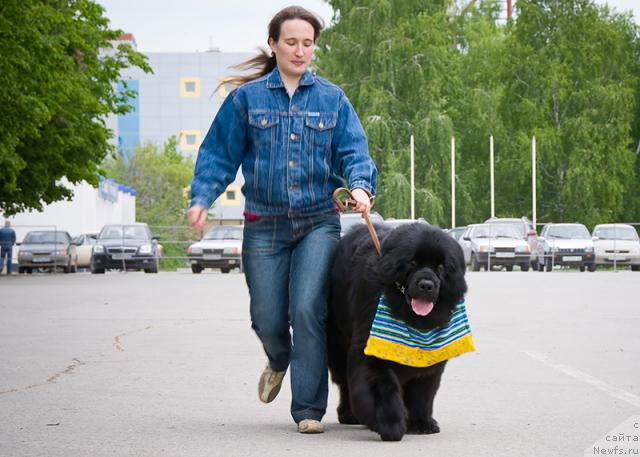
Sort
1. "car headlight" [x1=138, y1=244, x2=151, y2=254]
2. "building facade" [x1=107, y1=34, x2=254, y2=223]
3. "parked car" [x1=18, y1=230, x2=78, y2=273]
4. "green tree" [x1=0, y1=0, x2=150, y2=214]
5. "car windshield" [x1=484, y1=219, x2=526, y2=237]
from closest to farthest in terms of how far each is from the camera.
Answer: "green tree" [x1=0, y1=0, x2=150, y2=214], "car headlight" [x1=138, y1=244, x2=151, y2=254], "parked car" [x1=18, y1=230, x2=78, y2=273], "car windshield" [x1=484, y1=219, x2=526, y2=237], "building facade" [x1=107, y1=34, x2=254, y2=223]

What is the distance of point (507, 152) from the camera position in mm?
67312

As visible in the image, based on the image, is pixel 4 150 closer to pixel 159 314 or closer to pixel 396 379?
pixel 159 314

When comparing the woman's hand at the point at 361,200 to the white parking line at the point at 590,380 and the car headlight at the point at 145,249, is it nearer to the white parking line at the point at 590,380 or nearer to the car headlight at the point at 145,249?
the white parking line at the point at 590,380

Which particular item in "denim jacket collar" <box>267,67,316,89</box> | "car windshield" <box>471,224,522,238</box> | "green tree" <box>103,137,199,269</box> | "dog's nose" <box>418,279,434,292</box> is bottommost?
"car windshield" <box>471,224,522,238</box>

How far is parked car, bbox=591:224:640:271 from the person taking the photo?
4291 centimetres

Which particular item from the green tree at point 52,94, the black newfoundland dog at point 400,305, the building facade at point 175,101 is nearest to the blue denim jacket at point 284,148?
the black newfoundland dog at point 400,305

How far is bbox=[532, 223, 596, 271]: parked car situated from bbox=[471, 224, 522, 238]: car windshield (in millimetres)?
1455

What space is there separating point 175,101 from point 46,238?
237 ft

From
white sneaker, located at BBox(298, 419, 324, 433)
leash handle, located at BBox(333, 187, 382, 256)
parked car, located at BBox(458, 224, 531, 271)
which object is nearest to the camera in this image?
leash handle, located at BBox(333, 187, 382, 256)

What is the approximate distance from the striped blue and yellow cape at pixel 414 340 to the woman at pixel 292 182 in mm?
537

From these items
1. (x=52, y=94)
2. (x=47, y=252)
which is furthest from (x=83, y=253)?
(x=52, y=94)

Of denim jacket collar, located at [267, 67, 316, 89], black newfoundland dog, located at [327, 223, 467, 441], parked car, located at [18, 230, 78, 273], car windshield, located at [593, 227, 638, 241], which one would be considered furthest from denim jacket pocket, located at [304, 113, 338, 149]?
car windshield, located at [593, 227, 638, 241]

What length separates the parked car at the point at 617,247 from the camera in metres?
42.9

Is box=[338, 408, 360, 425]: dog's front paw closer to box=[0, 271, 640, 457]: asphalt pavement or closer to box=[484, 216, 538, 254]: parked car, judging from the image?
box=[0, 271, 640, 457]: asphalt pavement
